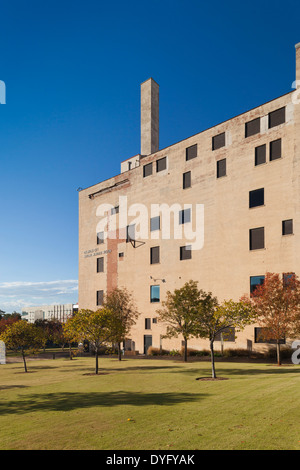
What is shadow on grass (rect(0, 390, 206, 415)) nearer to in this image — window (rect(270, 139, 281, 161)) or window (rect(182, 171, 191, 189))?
window (rect(270, 139, 281, 161))

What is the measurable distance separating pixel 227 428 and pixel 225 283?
3220 centimetres

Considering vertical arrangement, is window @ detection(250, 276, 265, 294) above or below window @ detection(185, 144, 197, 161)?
below

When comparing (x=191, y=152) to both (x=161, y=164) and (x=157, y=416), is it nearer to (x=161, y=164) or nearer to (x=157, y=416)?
(x=161, y=164)

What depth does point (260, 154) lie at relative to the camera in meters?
41.1

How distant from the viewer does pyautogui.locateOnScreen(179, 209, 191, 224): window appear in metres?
47.4

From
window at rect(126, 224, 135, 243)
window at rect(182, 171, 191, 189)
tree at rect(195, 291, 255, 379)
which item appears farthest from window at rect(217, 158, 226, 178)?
tree at rect(195, 291, 255, 379)

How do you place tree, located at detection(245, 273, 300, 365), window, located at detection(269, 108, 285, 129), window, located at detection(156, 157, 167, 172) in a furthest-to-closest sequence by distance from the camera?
window, located at detection(156, 157, 167, 172), window, located at detection(269, 108, 285, 129), tree, located at detection(245, 273, 300, 365)

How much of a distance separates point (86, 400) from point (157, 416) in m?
5.17

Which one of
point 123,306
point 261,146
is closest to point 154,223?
point 123,306

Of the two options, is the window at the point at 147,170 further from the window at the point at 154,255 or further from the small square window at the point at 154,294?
the small square window at the point at 154,294

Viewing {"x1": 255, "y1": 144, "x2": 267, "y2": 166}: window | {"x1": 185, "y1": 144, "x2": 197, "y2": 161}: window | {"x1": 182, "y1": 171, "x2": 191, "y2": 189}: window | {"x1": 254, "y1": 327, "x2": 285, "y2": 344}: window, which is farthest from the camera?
{"x1": 182, "y1": 171, "x2": 191, "y2": 189}: window

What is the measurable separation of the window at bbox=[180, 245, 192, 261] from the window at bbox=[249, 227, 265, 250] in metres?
8.45

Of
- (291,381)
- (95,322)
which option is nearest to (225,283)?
(95,322)
